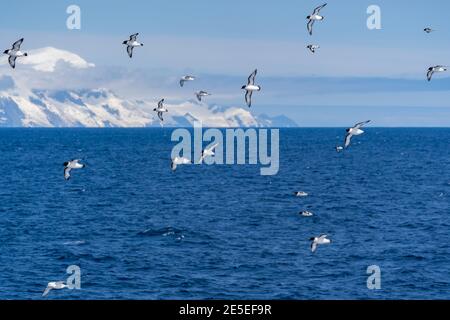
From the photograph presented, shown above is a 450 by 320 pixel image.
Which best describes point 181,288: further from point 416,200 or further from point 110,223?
point 416,200

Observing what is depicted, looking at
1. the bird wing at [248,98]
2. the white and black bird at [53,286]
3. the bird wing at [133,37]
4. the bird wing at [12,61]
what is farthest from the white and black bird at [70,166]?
the bird wing at [248,98]

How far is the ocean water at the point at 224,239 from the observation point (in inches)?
2413

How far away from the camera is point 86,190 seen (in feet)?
463

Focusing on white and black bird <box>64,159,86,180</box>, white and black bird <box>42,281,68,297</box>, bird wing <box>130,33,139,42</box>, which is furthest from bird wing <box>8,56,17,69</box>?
white and black bird <box>42,281,68,297</box>

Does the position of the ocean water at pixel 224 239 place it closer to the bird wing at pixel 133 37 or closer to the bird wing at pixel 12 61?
the bird wing at pixel 12 61

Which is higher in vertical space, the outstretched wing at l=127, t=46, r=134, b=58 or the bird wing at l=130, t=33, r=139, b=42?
the bird wing at l=130, t=33, r=139, b=42

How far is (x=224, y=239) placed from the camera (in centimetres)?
8212

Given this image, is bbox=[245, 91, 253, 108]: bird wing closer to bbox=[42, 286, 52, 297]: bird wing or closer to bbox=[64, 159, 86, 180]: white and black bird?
bbox=[64, 159, 86, 180]: white and black bird

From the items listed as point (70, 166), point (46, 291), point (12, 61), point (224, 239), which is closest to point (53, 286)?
point (46, 291)

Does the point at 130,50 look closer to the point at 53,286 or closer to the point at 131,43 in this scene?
the point at 131,43

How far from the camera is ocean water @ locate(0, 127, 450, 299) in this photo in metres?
61.3
